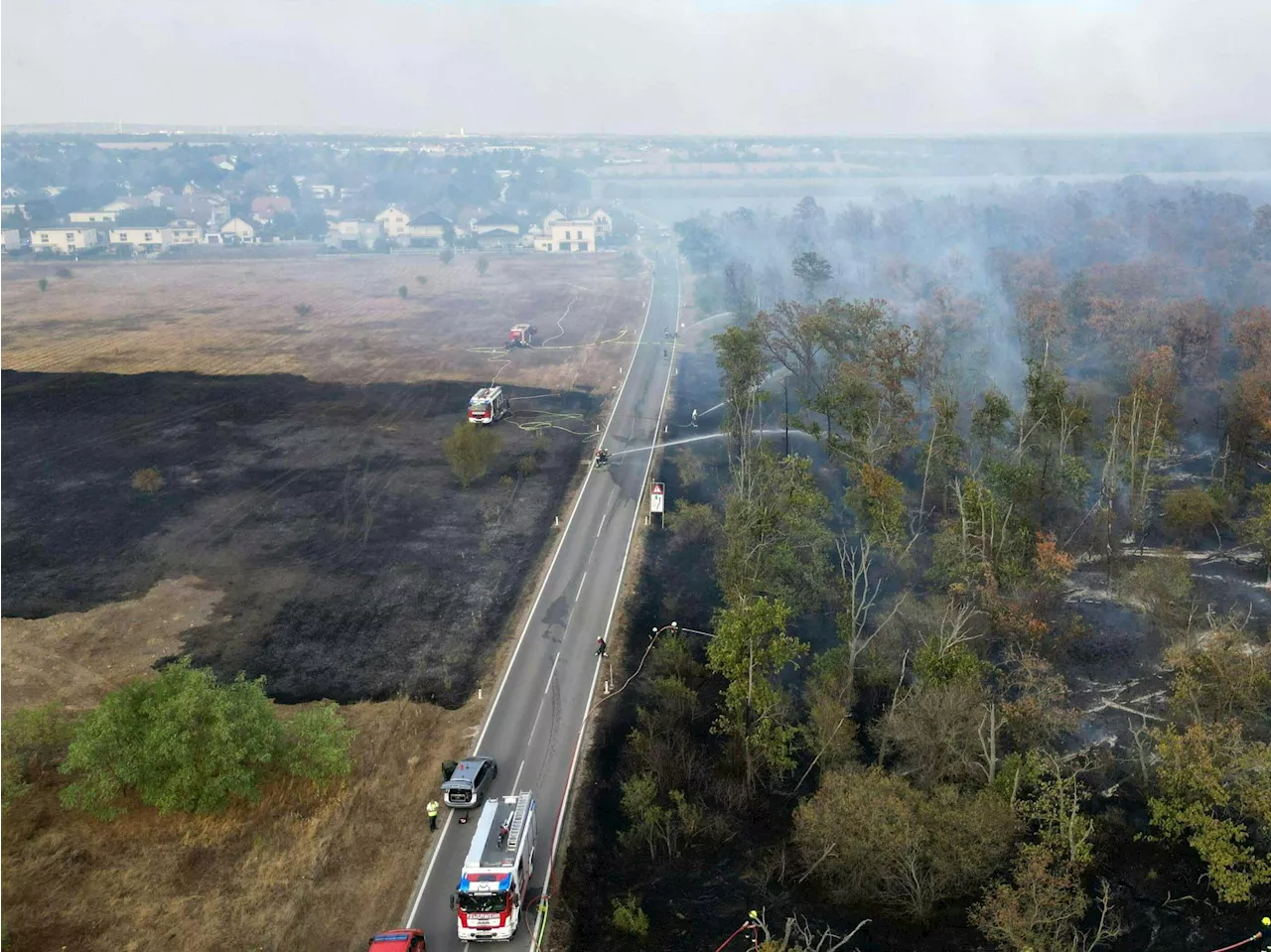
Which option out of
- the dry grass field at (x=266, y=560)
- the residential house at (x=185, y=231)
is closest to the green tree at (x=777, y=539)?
the dry grass field at (x=266, y=560)

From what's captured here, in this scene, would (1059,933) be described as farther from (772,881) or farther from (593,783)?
(593,783)

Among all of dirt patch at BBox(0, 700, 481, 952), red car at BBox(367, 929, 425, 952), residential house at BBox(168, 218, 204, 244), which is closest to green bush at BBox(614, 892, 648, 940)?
red car at BBox(367, 929, 425, 952)

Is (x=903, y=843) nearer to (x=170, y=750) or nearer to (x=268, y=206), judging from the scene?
(x=170, y=750)

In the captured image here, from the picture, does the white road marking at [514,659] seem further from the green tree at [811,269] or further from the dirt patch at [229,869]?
the green tree at [811,269]

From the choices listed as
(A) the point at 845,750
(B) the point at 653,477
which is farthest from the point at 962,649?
(B) the point at 653,477

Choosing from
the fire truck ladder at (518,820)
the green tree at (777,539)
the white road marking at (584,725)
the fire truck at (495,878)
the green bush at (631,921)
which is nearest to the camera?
the fire truck at (495,878)
